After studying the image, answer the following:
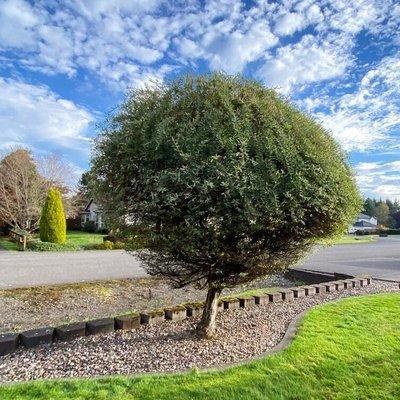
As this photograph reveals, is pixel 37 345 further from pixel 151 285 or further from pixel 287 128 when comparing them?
pixel 151 285

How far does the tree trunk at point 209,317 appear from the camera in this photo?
478cm

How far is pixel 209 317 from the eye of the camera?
484cm

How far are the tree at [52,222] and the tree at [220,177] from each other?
17606mm

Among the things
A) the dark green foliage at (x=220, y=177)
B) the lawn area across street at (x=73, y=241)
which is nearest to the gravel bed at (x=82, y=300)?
the dark green foliage at (x=220, y=177)

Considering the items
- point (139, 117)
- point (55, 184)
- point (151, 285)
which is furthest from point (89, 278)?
point (55, 184)

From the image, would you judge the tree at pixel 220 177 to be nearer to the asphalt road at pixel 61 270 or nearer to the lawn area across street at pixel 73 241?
the asphalt road at pixel 61 270

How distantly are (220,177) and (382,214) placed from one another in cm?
7827

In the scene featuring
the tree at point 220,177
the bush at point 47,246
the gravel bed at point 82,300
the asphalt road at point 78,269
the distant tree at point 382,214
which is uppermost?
the distant tree at point 382,214

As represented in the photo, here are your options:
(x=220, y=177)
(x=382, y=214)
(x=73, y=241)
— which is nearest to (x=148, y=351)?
(x=220, y=177)

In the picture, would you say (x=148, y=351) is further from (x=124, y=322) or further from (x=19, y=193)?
(x=19, y=193)

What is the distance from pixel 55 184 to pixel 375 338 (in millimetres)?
27522

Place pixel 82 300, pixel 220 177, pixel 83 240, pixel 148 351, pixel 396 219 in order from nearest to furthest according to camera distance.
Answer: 1. pixel 220 177
2. pixel 148 351
3. pixel 82 300
4. pixel 83 240
5. pixel 396 219

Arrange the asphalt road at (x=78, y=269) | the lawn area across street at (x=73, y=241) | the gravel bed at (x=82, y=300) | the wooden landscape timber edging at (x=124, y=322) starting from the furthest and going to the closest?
the lawn area across street at (x=73, y=241) → the asphalt road at (x=78, y=269) → the gravel bed at (x=82, y=300) → the wooden landscape timber edging at (x=124, y=322)

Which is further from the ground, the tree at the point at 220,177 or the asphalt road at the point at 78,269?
the tree at the point at 220,177
